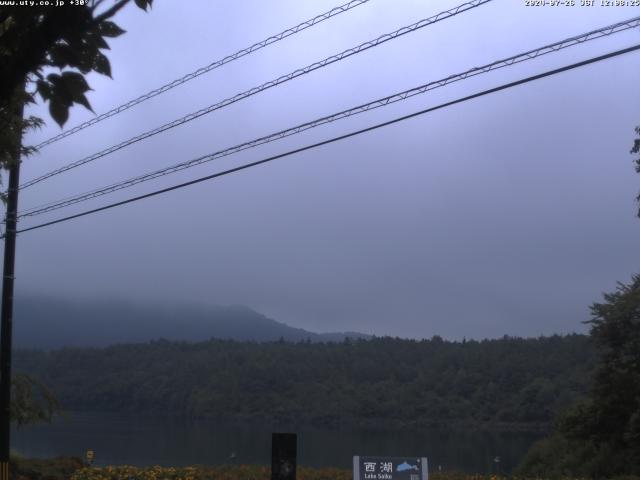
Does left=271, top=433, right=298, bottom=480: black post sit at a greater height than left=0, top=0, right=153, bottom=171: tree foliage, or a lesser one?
lesser

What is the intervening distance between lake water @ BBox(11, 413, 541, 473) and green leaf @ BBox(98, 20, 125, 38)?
20912mm

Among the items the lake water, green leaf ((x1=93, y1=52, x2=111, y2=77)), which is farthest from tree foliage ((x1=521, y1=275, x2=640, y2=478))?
green leaf ((x1=93, y1=52, x2=111, y2=77))

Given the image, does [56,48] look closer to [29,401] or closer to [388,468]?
[388,468]

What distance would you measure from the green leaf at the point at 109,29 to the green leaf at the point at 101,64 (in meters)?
0.10

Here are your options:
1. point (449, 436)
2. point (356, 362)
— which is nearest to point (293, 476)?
point (449, 436)

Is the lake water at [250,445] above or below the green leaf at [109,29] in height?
below

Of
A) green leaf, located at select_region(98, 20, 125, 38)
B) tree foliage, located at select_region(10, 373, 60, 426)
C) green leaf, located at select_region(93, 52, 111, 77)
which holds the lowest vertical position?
tree foliage, located at select_region(10, 373, 60, 426)

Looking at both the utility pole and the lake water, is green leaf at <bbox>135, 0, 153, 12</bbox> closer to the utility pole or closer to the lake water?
the utility pole

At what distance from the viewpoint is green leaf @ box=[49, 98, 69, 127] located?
3533 millimetres

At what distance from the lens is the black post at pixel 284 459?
10.9 m

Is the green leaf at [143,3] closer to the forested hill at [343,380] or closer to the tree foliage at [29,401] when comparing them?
the tree foliage at [29,401]

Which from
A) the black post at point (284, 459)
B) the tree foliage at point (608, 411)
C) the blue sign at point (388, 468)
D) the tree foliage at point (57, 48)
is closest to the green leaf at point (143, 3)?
the tree foliage at point (57, 48)

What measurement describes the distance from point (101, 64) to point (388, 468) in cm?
980

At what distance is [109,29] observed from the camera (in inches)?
144
